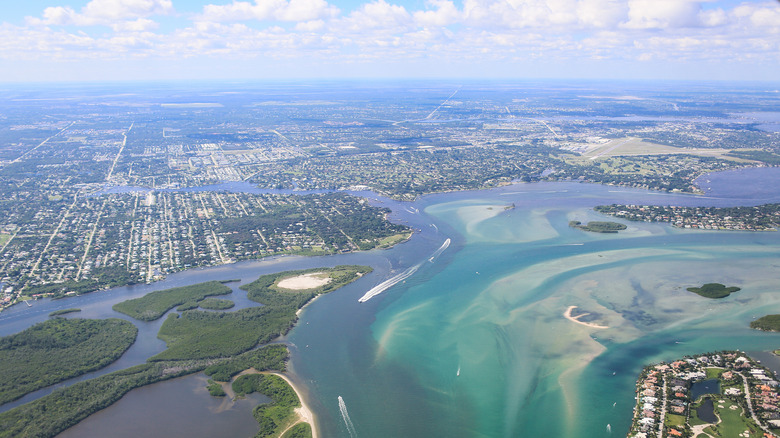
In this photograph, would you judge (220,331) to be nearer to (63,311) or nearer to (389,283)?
(63,311)

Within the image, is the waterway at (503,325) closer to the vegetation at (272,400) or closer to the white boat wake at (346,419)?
the white boat wake at (346,419)

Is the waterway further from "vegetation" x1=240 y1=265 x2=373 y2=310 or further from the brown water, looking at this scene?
"vegetation" x1=240 y1=265 x2=373 y2=310

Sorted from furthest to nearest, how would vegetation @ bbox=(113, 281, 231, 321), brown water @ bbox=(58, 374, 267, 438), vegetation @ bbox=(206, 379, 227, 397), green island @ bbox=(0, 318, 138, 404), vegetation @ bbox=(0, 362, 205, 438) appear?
vegetation @ bbox=(113, 281, 231, 321), green island @ bbox=(0, 318, 138, 404), vegetation @ bbox=(206, 379, 227, 397), brown water @ bbox=(58, 374, 267, 438), vegetation @ bbox=(0, 362, 205, 438)

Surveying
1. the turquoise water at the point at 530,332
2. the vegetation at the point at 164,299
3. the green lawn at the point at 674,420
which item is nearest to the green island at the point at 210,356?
the vegetation at the point at 164,299

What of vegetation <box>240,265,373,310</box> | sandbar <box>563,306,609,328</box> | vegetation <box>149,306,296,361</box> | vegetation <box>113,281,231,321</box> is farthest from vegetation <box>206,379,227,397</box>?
sandbar <box>563,306,609,328</box>

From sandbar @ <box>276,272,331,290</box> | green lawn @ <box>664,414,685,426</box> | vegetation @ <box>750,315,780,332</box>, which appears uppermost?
vegetation @ <box>750,315,780,332</box>

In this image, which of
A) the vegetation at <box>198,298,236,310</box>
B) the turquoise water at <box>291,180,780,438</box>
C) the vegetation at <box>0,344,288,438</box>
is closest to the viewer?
the vegetation at <box>0,344,288,438</box>
